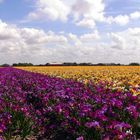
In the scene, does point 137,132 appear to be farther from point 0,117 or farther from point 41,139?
point 0,117

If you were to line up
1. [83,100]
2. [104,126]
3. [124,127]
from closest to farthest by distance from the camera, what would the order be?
1. [124,127]
2. [104,126]
3. [83,100]

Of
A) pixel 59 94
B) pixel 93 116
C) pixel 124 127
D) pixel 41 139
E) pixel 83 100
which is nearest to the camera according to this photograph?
pixel 124 127

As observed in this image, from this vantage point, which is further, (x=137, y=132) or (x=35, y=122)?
(x=35, y=122)

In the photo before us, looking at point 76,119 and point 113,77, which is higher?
point 113,77

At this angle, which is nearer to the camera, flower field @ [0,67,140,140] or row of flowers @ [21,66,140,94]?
flower field @ [0,67,140,140]

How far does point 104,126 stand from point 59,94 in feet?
15.2

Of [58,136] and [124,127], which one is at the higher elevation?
[124,127]

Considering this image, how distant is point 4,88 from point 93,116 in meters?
7.68

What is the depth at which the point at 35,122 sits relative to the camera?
9.00 meters

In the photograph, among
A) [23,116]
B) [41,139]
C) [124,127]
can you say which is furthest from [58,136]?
[124,127]

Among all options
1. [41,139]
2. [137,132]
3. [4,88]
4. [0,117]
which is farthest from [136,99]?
[4,88]

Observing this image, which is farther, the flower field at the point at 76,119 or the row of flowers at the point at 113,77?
the row of flowers at the point at 113,77

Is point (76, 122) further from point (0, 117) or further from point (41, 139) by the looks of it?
point (0, 117)

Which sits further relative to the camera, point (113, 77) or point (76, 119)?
point (113, 77)
